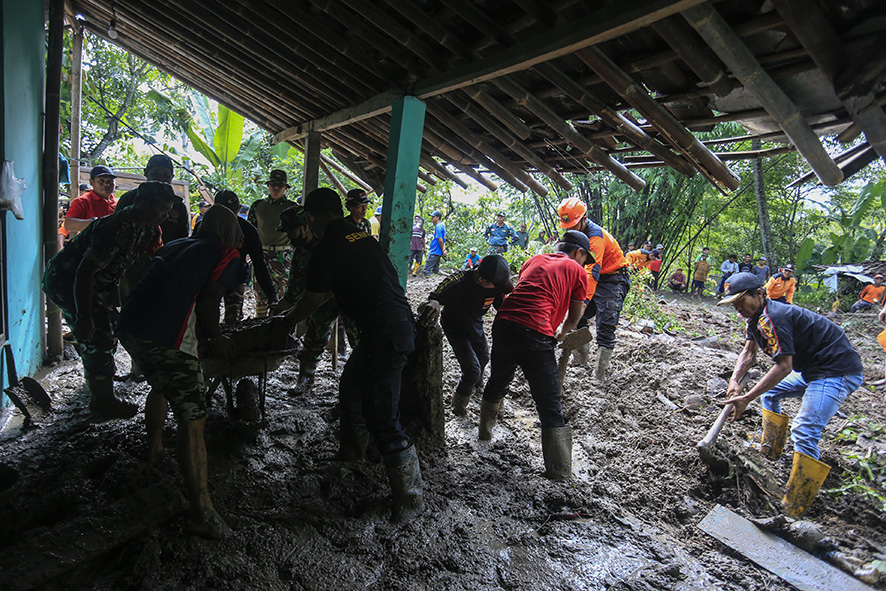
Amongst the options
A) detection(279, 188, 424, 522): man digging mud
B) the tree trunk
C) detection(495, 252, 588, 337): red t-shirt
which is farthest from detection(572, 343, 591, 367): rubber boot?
the tree trunk

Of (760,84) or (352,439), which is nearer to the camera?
(760,84)

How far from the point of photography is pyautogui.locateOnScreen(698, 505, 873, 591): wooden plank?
274 cm

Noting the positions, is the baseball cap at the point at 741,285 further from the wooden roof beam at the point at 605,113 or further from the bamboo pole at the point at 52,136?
the bamboo pole at the point at 52,136

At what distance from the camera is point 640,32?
111 inches

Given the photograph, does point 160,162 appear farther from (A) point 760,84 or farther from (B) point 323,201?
(A) point 760,84

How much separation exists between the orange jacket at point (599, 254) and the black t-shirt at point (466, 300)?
4.69 ft

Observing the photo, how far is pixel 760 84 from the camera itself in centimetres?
261

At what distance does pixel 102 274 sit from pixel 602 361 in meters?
5.18

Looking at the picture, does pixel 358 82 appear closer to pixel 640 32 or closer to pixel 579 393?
pixel 640 32

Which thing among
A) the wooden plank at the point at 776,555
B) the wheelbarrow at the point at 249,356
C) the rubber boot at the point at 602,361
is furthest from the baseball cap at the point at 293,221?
the wooden plank at the point at 776,555

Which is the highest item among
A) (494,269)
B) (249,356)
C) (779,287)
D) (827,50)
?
(827,50)

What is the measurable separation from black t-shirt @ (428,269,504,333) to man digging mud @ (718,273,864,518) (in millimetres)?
1971

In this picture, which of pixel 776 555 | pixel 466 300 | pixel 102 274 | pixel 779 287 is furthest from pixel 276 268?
pixel 779 287

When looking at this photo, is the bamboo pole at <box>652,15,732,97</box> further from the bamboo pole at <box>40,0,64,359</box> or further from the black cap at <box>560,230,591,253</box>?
the bamboo pole at <box>40,0,64,359</box>
